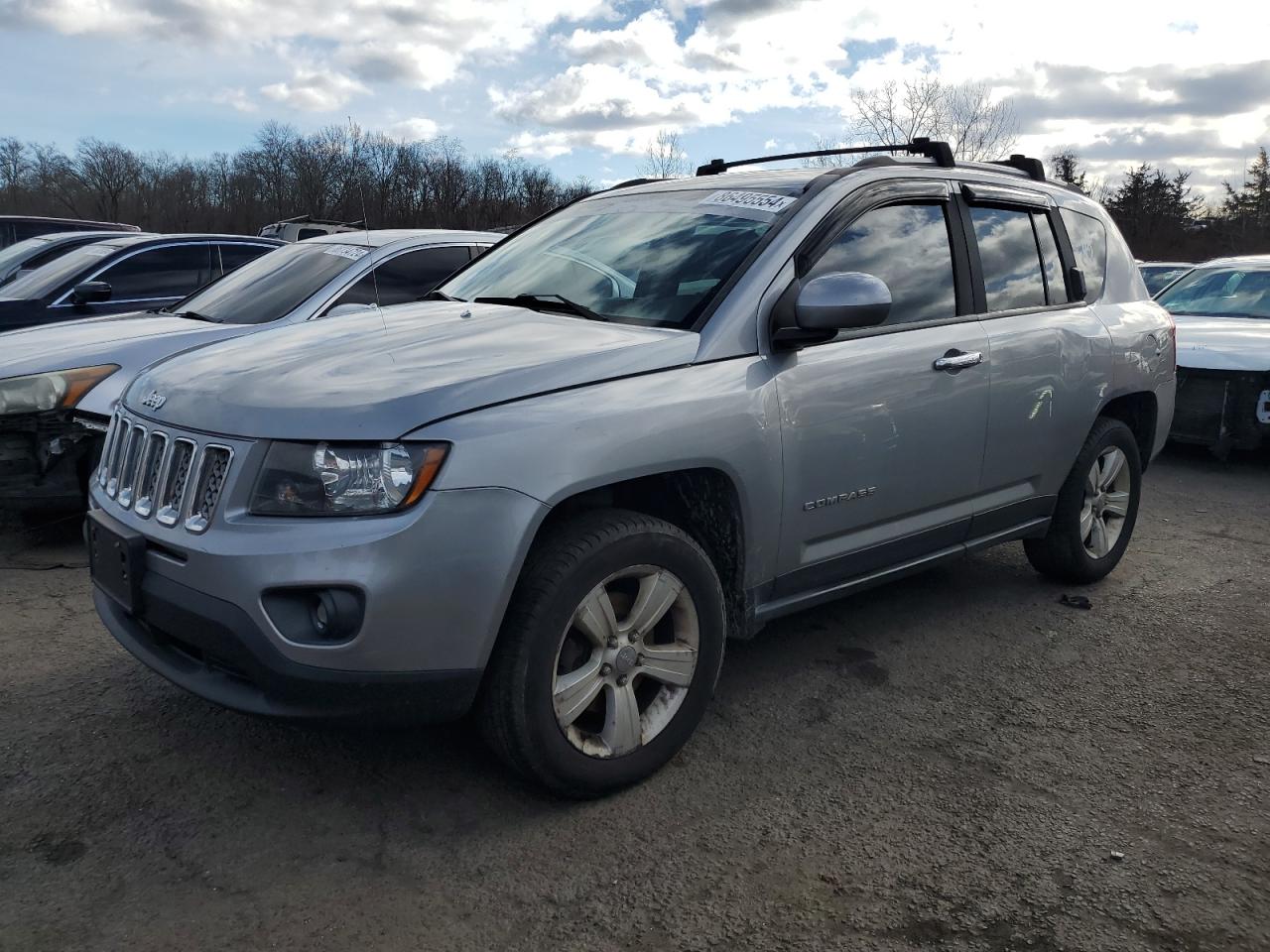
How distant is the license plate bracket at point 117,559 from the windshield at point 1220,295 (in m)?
9.21

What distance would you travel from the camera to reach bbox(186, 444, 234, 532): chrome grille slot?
2.67 m

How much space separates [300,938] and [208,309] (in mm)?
4637

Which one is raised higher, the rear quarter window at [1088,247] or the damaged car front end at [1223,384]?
the rear quarter window at [1088,247]

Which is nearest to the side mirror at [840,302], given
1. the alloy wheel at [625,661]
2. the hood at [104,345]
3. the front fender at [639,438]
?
the front fender at [639,438]

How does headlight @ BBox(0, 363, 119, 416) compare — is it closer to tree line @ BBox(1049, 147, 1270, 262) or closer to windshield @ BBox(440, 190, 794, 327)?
windshield @ BBox(440, 190, 794, 327)

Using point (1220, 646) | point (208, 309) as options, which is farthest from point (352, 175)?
point (1220, 646)

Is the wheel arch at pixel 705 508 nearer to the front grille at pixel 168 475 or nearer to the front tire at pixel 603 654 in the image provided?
the front tire at pixel 603 654

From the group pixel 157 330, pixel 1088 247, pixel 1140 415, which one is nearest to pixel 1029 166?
pixel 1088 247

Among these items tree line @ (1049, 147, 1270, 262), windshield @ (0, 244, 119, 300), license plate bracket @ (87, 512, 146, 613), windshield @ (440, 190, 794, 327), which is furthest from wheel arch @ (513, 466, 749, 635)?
tree line @ (1049, 147, 1270, 262)

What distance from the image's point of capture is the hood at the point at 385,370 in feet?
8.64

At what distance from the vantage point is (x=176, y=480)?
282cm

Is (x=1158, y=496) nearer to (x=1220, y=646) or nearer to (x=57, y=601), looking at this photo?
(x=1220, y=646)

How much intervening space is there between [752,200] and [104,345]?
3546mm

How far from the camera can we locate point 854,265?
3.67 meters
